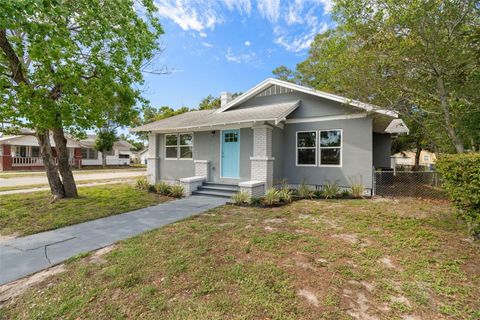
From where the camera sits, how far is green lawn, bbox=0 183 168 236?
609 cm

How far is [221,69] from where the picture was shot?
701 inches

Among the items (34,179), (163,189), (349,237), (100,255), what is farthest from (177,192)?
(34,179)

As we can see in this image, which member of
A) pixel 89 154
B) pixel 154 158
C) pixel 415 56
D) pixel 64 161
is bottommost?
pixel 64 161

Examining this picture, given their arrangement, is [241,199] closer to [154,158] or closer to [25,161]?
[154,158]

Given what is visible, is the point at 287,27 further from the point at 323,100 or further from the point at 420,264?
the point at 420,264

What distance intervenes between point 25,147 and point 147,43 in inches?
1169

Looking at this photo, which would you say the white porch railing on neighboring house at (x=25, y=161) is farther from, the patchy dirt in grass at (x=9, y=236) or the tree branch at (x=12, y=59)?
the patchy dirt in grass at (x=9, y=236)

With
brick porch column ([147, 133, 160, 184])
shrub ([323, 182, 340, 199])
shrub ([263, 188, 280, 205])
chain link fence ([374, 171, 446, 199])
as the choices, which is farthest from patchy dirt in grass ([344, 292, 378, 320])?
brick porch column ([147, 133, 160, 184])

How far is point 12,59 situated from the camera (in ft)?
21.4

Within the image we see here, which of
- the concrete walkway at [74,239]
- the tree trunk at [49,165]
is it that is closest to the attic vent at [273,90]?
the concrete walkway at [74,239]

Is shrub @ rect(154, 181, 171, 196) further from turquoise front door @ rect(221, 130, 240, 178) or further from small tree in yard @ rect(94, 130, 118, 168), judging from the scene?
small tree in yard @ rect(94, 130, 118, 168)

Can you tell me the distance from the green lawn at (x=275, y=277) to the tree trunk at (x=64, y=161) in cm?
593

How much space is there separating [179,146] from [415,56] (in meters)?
10.2

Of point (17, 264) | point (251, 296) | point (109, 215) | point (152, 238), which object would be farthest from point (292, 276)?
point (109, 215)
